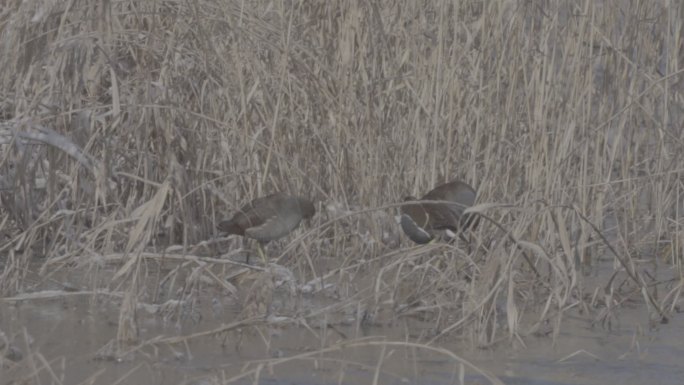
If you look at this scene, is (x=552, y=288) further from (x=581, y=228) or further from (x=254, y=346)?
(x=254, y=346)

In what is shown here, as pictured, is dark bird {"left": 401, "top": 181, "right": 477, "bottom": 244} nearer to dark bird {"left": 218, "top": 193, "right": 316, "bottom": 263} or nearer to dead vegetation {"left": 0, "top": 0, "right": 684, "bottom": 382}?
dead vegetation {"left": 0, "top": 0, "right": 684, "bottom": 382}

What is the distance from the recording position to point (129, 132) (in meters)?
6.33

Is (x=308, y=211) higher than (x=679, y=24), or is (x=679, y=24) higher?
(x=679, y=24)

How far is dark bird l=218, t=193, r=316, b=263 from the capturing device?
609cm

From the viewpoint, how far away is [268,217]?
20.0ft

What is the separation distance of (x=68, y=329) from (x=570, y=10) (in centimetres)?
275

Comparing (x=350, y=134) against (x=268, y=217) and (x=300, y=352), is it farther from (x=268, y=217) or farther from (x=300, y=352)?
(x=300, y=352)

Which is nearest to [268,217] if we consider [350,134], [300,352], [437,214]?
[350,134]

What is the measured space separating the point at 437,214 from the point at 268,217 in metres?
0.76

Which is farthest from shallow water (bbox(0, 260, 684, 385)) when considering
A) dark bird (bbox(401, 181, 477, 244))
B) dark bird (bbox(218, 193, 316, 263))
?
dark bird (bbox(401, 181, 477, 244))

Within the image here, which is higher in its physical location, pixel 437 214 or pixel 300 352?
pixel 437 214

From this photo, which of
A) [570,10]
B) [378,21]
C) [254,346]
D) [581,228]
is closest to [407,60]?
[378,21]

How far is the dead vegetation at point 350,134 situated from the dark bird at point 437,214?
12 centimetres

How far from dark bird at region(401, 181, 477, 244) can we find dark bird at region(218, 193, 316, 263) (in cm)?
49
